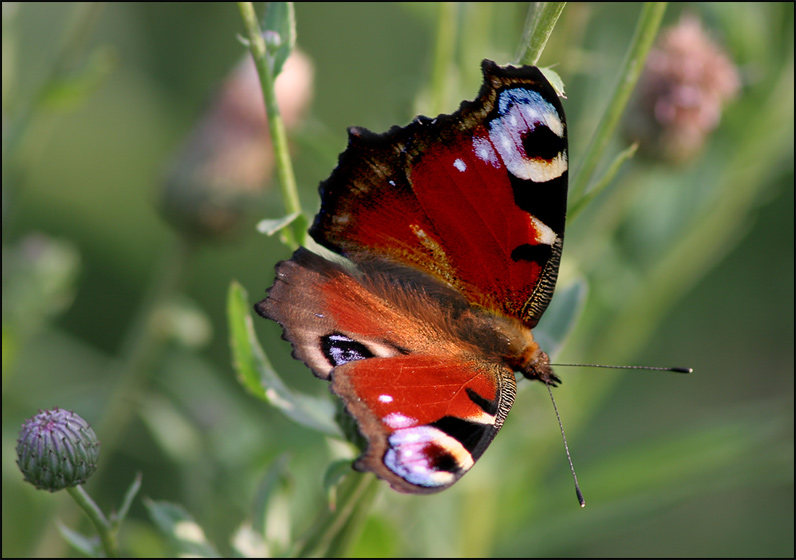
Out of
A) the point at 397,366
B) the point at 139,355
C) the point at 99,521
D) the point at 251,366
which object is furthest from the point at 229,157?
the point at 99,521

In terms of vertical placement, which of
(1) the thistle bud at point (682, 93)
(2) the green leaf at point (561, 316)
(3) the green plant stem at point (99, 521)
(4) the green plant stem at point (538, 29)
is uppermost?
(1) the thistle bud at point (682, 93)

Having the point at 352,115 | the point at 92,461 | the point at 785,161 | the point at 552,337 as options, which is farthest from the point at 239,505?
the point at 352,115

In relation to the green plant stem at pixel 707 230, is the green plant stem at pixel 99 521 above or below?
below

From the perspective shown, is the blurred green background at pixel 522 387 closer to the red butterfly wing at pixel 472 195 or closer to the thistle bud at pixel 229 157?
the thistle bud at pixel 229 157

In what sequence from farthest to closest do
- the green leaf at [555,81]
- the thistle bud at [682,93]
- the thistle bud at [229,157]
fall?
the thistle bud at [229,157] → the thistle bud at [682,93] → the green leaf at [555,81]

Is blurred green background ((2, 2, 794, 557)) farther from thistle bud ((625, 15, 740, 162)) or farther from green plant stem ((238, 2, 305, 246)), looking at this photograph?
green plant stem ((238, 2, 305, 246))

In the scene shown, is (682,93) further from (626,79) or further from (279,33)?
(279,33)

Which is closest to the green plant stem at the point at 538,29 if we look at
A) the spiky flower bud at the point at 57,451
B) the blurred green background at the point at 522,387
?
the blurred green background at the point at 522,387
